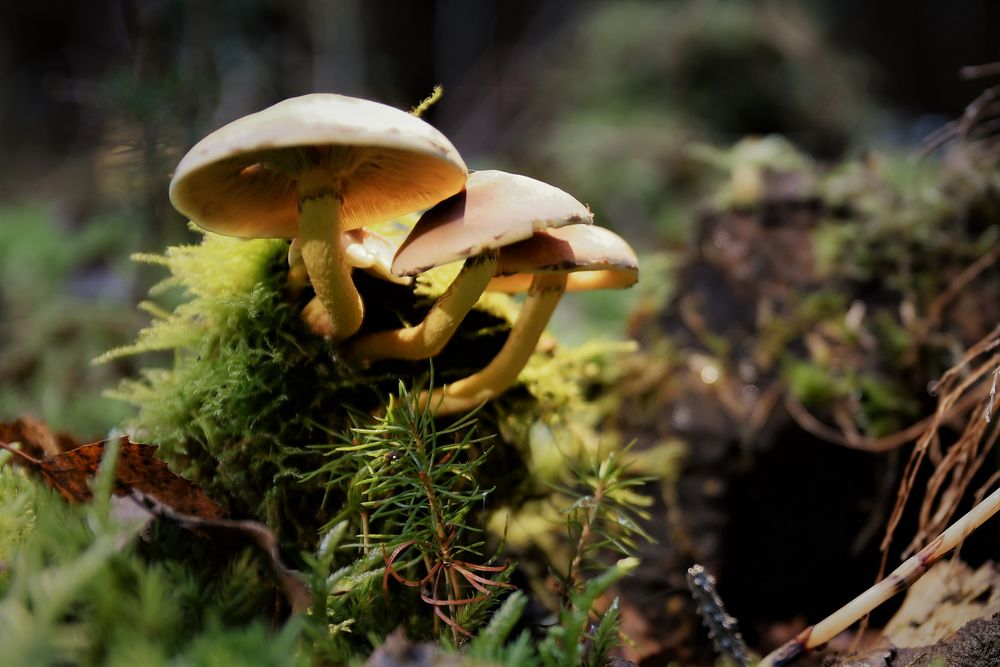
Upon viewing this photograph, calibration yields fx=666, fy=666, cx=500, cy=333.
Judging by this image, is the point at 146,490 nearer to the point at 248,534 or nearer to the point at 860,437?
the point at 248,534

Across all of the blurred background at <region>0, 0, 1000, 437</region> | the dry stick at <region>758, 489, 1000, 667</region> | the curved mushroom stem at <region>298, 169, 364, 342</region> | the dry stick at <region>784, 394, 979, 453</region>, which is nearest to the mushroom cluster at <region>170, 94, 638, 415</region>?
the curved mushroom stem at <region>298, 169, 364, 342</region>

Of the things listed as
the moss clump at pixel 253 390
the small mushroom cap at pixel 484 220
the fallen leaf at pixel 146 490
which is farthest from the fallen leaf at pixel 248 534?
the small mushroom cap at pixel 484 220

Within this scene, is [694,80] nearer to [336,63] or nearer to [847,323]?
[336,63]

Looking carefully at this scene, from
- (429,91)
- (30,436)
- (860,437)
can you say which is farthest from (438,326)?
(429,91)

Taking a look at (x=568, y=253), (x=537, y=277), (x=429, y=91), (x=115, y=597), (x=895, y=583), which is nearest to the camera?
(x=115, y=597)

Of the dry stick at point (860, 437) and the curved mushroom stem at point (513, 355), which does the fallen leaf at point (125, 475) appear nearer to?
the curved mushroom stem at point (513, 355)

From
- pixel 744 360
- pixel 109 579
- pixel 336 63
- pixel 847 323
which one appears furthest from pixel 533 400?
pixel 336 63
